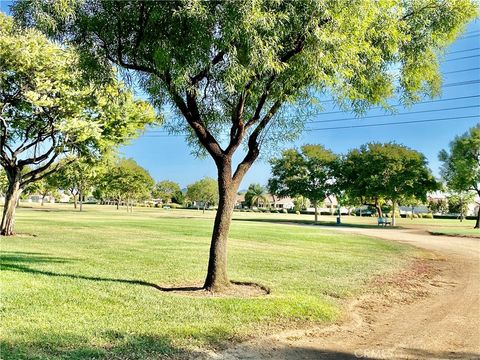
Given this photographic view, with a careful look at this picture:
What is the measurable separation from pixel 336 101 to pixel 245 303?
444 cm

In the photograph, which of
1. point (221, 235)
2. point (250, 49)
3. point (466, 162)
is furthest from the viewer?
point (466, 162)

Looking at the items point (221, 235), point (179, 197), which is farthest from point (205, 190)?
point (221, 235)

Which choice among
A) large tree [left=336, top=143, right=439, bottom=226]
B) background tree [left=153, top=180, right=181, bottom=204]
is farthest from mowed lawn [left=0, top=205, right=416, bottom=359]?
background tree [left=153, top=180, right=181, bottom=204]

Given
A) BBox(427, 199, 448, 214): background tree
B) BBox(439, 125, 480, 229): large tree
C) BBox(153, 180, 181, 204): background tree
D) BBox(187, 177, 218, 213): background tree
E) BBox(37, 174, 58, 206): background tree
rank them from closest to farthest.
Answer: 1. BBox(439, 125, 480, 229): large tree
2. BBox(37, 174, 58, 206): background tree
3. BBox(187, 177, 218, 213): background tree
4. BBox(427, 199, 448, 214): background tree
5. BBox(153, 180, 181, 204): background tree

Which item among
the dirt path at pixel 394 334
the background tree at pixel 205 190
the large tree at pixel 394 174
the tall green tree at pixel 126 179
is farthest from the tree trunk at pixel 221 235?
the background tree at pixel 205 190

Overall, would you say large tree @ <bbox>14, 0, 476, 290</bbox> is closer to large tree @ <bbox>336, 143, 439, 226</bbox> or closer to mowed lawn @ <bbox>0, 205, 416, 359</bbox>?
mowed lawn @ <bbox>0, 205, 416, 359</bbox>

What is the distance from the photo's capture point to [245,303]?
8352mm

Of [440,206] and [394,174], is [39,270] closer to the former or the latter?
[394,174]

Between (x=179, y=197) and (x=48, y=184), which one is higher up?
(x=179, y=197)

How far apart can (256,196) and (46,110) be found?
389 ft

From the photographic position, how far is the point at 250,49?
7.48 m

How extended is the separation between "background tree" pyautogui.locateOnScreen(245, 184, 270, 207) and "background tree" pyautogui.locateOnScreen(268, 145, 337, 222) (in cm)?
7488

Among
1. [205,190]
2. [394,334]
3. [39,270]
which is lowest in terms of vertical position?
[394,334]

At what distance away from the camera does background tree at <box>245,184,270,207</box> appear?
444ft
